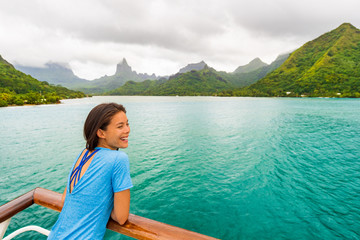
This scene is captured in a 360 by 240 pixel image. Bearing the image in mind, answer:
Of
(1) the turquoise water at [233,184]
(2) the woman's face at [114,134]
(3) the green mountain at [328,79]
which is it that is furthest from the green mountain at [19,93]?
(3) the green mountain at [328,79]

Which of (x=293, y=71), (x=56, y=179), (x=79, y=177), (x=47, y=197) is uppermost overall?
(x=293, y=71)

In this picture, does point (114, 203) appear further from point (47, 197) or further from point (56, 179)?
point (56, 179)

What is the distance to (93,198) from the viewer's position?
6.57ft

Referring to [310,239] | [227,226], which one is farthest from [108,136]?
[310,239]

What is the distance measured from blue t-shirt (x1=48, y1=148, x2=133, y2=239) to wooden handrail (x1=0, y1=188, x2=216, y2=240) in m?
0.24

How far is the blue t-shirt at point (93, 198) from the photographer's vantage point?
1.97 metres

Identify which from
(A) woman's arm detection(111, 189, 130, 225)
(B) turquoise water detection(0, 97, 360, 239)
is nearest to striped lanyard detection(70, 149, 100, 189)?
(A) woman's arm detection(111, 189, 130, 225)

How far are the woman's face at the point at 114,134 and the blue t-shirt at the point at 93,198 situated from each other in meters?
0.26

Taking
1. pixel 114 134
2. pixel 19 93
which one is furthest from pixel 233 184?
pixel 19 93

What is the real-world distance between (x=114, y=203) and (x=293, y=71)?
24618cm

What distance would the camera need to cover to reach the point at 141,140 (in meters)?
21.6

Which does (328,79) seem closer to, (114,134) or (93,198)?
(114,134)

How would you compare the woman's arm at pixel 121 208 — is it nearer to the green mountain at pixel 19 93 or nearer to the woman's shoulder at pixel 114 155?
the woman's shoulder at pixel 114 155

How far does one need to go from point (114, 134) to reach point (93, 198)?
32.1 inches
